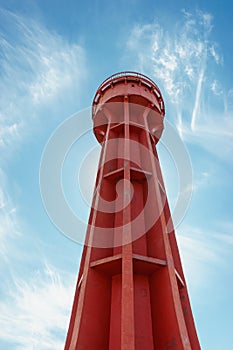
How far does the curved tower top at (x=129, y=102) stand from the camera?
39.8ft

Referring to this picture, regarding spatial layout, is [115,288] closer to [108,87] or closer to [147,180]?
[147,180]

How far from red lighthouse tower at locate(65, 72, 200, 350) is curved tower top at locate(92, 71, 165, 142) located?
0.51m

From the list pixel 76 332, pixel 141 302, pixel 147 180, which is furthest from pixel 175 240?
pixel 76 332

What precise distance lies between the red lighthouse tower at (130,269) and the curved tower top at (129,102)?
51cm

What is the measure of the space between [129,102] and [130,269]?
27.1 feet

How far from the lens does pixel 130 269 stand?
6117 mm

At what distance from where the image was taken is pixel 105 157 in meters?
9.98

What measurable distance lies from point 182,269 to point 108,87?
939 centimetres

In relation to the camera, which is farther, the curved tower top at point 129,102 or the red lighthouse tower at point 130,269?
the curved tower top at point 129,102

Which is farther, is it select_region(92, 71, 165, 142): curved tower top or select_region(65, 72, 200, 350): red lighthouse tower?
select_region(92, 71, 165, 142): curved tower top

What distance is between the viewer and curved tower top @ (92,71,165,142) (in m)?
12.1

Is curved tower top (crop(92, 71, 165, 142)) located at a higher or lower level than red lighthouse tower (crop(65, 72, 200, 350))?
higher

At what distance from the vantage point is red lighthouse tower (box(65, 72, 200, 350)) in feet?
18.8

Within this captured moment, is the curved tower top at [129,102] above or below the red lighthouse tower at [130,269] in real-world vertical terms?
above
